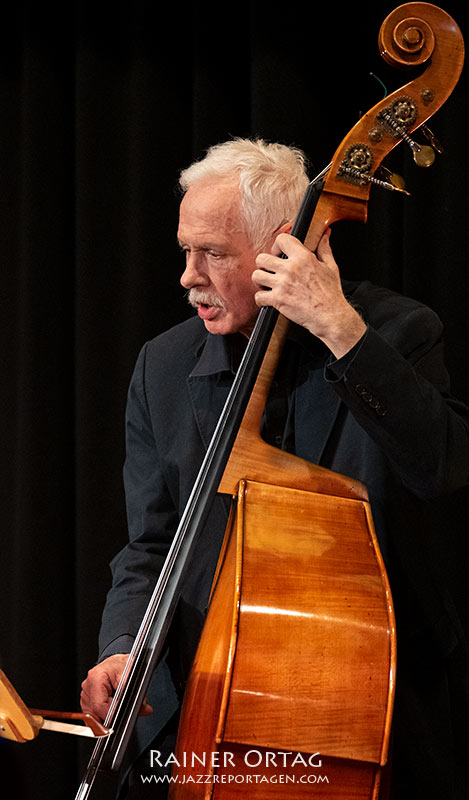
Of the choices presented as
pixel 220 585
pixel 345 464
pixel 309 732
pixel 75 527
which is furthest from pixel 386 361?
pixel 75 527

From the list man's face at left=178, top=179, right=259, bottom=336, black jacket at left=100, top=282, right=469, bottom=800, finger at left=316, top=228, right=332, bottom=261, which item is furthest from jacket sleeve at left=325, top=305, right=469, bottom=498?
man's face at left=178, top=179, right=259, bottom=336

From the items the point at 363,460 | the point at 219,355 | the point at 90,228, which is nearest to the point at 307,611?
the point at 363,460

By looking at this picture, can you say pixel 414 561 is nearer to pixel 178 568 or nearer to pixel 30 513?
pixel 178 568

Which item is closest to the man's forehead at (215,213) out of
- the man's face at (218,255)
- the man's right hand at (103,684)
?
the man's face at (218,255)

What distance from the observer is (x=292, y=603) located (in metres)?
1.04

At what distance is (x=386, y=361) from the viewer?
116 centimetres

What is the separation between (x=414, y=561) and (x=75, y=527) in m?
1.08

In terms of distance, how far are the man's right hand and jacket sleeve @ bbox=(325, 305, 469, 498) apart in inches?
20.5

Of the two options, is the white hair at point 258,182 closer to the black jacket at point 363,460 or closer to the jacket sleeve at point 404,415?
the black jacket at point 363,460

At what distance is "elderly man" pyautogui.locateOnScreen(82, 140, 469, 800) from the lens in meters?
1.16

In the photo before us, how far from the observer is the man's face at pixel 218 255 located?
1450 millimetres

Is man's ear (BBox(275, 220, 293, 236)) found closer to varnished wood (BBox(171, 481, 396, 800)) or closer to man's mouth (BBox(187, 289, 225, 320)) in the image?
man's mouth (BBox(187, 289, 225, 320))

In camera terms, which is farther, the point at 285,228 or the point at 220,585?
the point at 285,228

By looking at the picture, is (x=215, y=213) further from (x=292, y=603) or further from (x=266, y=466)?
(x=292, y=603)
